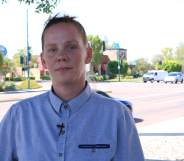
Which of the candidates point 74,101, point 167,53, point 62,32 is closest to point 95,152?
point 74,101

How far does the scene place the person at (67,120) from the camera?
7.63ft

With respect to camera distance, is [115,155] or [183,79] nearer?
[115,155]

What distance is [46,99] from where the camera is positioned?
8.21 ft

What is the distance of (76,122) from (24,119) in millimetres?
261

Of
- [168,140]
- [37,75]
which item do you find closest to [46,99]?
[168,140]

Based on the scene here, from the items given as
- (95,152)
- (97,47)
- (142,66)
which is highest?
(97,47)

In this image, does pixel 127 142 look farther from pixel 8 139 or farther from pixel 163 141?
pixel 163 141

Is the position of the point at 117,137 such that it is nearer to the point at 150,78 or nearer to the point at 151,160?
the point at 151,160

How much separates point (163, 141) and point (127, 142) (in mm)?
9924

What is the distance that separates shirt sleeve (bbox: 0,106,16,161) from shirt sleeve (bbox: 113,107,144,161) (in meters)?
0.50

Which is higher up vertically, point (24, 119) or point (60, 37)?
point (60, 37)

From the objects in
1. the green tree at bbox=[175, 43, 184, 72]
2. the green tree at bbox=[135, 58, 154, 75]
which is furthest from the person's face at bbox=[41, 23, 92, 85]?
the green tree at bbox=[175, 43, 184, 72]

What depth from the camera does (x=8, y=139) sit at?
2451 millimetres

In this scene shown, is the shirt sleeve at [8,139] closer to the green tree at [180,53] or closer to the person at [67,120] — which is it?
the person at [67,120]
